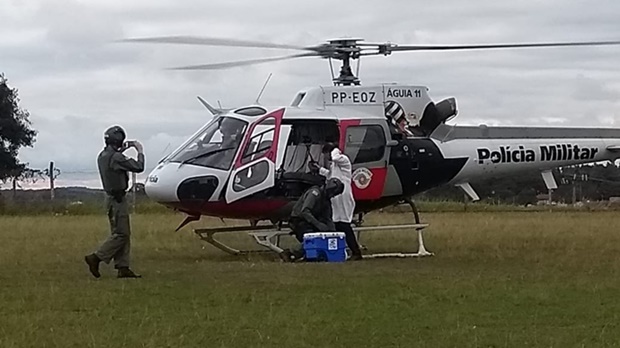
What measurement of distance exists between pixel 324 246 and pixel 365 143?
2104 mm

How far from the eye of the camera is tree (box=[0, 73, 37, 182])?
175ft

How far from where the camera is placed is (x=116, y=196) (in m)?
13.3

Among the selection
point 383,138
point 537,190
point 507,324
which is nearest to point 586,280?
point 507,324

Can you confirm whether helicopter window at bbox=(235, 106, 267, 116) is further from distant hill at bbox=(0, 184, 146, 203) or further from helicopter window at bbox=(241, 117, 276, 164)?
distant hill at bbox=(0, 184, 146, 203)

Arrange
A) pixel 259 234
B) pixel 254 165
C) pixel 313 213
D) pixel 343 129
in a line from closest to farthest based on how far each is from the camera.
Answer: pixel 313 213 → pixel 254 165 → pixel 259 234 → pixel 343 129

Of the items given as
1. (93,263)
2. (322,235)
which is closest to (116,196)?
(93,263)

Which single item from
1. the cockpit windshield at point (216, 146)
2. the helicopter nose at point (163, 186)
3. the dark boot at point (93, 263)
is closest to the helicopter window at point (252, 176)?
the cockpit windshield at point (216, 146)

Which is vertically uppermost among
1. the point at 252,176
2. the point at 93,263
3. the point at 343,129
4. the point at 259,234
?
the point at 343,129

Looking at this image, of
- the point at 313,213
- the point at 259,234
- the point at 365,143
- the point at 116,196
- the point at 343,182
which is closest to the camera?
the point at 116,196

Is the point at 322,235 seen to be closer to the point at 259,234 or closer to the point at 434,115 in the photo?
the point at 259,234

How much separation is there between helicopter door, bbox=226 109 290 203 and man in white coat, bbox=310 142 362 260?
74 centimetres

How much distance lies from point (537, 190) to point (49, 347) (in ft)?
187

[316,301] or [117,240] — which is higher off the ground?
[117,240]

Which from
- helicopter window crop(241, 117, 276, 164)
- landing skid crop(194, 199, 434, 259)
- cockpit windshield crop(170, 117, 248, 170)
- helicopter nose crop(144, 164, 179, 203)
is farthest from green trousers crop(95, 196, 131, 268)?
landing skid crop(194, 199, 434, 259)
